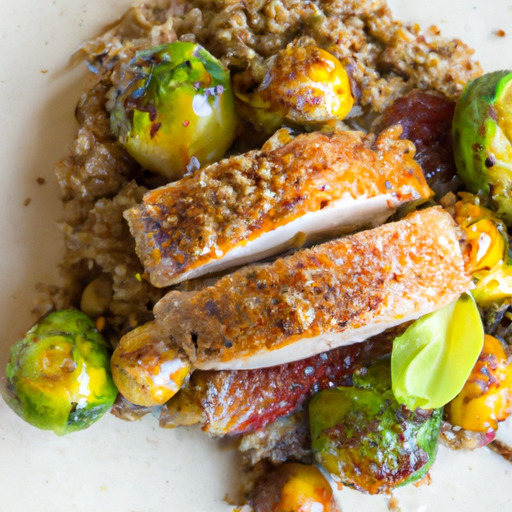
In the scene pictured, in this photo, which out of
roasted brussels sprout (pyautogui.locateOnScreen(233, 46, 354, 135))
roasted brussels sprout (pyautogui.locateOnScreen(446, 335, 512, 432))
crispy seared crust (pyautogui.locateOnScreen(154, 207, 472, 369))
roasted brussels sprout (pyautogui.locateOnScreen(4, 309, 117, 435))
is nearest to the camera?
crispy seared crust (pyautogui.locateOnScreen(154, 207, 472, 369))

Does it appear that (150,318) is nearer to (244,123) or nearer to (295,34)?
(244,123)

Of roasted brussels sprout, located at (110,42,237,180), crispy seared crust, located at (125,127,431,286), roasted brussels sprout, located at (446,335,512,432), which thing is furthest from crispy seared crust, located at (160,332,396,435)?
roasted brussels sprout, located at (110,42,237,180)

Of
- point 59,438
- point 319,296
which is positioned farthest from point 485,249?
point 59,438

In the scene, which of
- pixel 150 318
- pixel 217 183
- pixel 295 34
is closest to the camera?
pixel 217 183

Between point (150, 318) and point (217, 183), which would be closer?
point (217, 183)

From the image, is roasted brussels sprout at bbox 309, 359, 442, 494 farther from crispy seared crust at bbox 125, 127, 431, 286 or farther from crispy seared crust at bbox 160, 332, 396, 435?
crispy seared crust at bbox 125, 127, 431, 286

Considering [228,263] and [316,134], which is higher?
[316,134]

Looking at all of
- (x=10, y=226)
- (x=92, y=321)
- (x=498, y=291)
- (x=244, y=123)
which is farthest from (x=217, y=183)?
(x=498, y=291)
